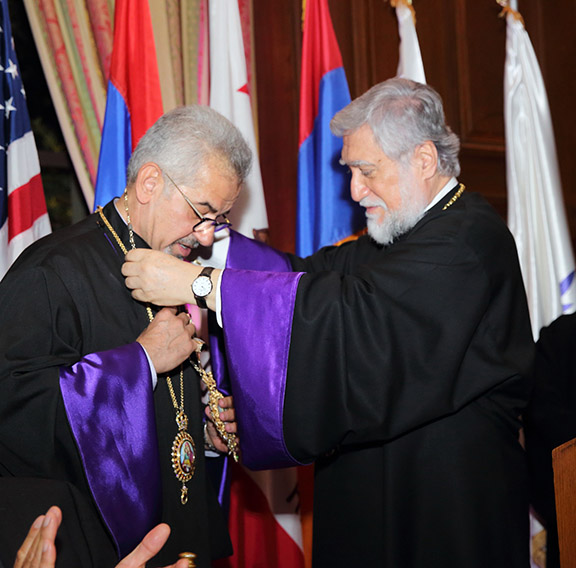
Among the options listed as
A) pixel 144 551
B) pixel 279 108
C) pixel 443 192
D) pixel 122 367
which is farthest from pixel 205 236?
pixel 279 108

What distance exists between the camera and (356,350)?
2334 millimetres

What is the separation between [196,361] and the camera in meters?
2.65

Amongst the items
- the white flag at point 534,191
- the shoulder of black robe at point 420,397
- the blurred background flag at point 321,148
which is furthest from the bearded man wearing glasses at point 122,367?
the white flag at point 534,191

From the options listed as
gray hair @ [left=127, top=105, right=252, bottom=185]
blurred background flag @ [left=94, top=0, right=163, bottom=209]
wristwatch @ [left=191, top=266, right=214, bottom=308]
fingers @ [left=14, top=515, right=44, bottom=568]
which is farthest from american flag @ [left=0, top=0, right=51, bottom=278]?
fingers @ [left=14, top=515, right=44, bottom=568]

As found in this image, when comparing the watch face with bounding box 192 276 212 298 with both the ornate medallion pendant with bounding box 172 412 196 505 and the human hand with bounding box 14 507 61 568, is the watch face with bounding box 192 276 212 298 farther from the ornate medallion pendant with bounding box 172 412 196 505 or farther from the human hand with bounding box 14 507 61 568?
the human hand with bounding box 14 507 61 568

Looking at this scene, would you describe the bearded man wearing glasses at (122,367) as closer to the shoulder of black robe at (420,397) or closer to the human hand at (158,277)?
the human hand at (158,277)

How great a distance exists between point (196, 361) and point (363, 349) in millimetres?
637

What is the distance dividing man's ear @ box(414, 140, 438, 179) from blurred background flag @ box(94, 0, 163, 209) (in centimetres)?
121

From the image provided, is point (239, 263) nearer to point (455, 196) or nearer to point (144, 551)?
point (455, 196)

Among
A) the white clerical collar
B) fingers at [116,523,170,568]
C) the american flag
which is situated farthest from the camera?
the american flag

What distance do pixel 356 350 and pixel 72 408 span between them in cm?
85

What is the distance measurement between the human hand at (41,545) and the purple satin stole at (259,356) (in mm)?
962

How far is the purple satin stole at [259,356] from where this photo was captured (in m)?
2.32

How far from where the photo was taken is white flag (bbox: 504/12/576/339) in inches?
163
